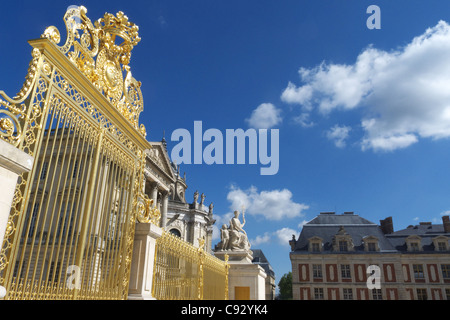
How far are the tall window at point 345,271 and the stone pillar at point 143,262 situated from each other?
31047 millimetres

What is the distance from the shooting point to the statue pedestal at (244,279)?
398 inches

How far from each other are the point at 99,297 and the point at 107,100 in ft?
9.70

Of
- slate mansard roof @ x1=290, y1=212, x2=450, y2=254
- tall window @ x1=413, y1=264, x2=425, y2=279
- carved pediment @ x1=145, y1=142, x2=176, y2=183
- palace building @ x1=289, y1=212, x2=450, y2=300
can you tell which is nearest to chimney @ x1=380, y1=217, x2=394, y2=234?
slate mansard roof @ x1=290, y1=212, x2=450, y2=254

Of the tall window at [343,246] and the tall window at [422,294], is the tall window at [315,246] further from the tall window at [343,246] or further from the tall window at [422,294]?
the tall window at [422,294]

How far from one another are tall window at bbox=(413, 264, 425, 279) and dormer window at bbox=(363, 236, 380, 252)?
138 inches

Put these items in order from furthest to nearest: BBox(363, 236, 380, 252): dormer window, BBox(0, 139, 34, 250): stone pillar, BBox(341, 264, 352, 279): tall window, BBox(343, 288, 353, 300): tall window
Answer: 1. BBox(363, 236, 380, 252): dormer window
2. BBox(341, 264, 352, 279): tall window
3. BBox(343, 288, 353, 300): tall window
4. BBox(0, 139, 34, 250): stone pillar

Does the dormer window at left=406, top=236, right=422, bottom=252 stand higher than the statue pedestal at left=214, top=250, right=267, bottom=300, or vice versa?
the dormer window at left=406, top=236, right=422, bottom=252

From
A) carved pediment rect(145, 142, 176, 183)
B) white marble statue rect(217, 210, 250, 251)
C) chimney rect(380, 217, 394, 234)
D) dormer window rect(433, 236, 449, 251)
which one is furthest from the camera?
chimney rect(380, 217, 394, 234)

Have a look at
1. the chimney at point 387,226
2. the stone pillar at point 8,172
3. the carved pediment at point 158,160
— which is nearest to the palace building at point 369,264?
the chimney at point 387,226

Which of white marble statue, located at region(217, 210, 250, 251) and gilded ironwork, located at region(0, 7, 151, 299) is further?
white marble statue, located at region(217, 210, 250, 251)

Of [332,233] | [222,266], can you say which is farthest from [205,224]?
[222,266]

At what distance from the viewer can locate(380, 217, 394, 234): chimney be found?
125 feet

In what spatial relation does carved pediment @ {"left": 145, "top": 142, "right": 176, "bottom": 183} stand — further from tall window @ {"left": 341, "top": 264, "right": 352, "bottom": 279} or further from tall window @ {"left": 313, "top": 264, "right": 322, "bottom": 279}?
tall window @ {"left": 341, "top": 264, "right": 352, "bottom": 279}
